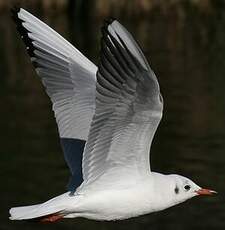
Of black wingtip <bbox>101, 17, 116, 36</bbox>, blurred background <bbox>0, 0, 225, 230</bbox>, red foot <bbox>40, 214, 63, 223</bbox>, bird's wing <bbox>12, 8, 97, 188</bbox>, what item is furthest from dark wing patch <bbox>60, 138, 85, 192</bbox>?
blurred background <bbox>0, 0, 225, 230</bbox>

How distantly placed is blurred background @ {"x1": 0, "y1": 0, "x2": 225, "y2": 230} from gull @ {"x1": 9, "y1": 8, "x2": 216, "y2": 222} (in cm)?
333

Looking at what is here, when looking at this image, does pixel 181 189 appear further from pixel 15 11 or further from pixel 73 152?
pixel 15 11

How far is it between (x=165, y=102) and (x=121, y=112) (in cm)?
864

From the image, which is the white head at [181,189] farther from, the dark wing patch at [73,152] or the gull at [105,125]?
the dark wing patch at [73,152]

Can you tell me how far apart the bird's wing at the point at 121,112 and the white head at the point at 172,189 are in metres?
0.13

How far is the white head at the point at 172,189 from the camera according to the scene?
5.53m

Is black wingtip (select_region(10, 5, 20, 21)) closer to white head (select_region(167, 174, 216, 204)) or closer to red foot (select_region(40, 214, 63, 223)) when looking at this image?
red foot (select_region(40, 214, 63, 223))

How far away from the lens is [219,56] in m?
17.4

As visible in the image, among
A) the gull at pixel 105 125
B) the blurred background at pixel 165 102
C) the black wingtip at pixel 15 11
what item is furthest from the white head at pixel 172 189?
the blurred background at pixel 165 102

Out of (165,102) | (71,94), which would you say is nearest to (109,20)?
(71,94)

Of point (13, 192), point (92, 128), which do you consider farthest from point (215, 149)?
point (92, 128)

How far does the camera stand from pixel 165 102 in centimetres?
1373

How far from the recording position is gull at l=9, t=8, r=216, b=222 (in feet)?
16.2

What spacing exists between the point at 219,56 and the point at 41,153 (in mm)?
6514
